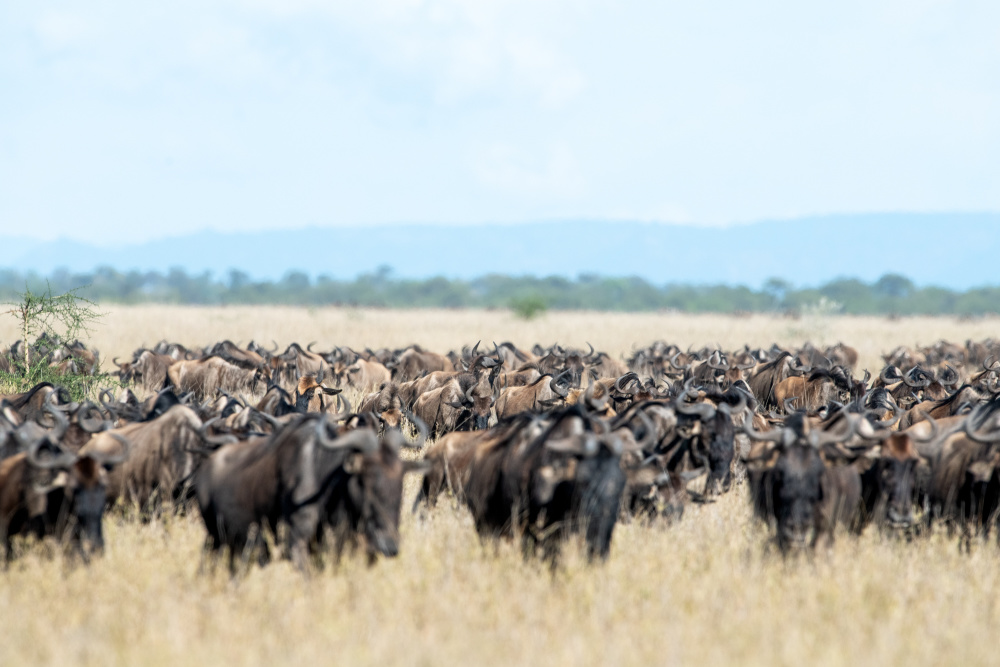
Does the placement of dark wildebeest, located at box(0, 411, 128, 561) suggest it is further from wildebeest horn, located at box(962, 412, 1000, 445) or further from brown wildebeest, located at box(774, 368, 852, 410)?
brown wildebeest, located at box(774, 368, 852, 410)

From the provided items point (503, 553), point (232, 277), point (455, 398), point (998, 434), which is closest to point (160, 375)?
point (455, 398)

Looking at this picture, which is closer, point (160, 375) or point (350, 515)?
point (350, 515)

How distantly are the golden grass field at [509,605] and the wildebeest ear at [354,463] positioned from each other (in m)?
0.54

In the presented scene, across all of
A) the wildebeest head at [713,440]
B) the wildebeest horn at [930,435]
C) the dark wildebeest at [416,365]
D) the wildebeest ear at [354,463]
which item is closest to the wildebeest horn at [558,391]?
the wildebeest head at [713,440]

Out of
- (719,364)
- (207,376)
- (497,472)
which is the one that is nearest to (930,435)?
(497,472)

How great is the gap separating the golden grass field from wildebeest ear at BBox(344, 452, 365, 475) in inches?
21.3

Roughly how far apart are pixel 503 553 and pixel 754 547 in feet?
5.96

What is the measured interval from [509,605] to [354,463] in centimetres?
121

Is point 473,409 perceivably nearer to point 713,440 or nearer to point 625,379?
point 625,379

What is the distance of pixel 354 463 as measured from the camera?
235 inches

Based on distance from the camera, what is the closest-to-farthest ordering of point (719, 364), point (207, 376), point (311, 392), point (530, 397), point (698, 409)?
point (698, 409) < point (530, 397) < point (311, 392) < point (207, 376) < point (719, 364)

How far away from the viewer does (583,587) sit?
245 inches

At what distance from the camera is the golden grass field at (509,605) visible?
520 cm

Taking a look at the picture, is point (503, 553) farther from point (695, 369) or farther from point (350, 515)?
point (695, 369)
